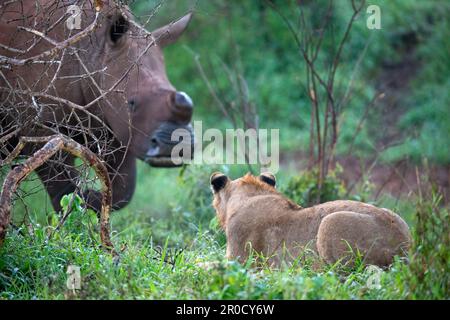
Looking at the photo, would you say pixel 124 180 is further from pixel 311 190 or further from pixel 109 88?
pixel 311 190

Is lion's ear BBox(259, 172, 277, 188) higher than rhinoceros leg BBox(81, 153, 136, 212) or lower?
higher

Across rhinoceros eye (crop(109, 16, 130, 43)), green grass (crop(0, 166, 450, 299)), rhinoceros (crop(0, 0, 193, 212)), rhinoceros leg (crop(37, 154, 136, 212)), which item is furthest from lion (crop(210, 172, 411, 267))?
rhinoceros eye (crop(109, 16, 130, 43))

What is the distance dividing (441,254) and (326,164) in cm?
372

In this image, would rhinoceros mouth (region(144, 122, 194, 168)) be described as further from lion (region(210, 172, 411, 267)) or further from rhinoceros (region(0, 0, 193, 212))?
lion (region(210, 172, 411, 267))

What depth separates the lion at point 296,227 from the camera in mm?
5855

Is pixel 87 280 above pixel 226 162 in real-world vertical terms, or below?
above

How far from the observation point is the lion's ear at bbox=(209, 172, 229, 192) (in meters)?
6.96

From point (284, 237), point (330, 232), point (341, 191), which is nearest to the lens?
point (330, 232)

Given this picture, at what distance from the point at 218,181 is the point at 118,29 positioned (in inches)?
57.8

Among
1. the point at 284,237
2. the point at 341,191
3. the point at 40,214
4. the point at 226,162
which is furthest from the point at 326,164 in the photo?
the point at 40,214
